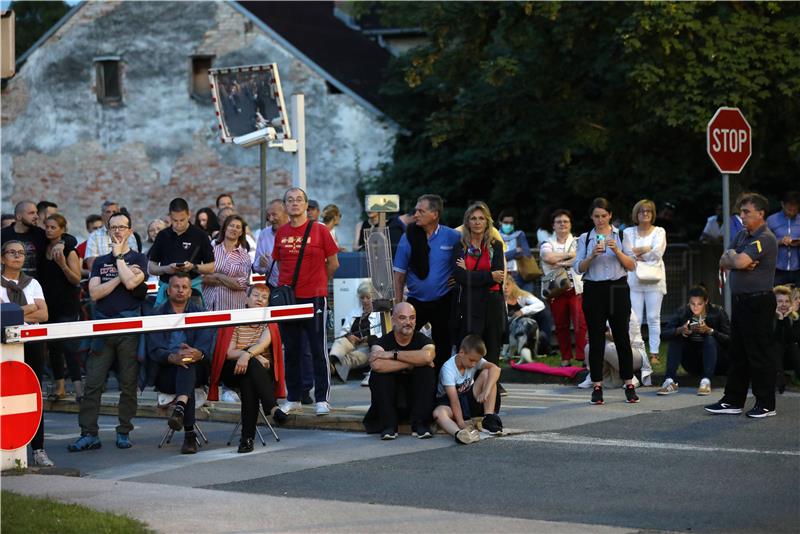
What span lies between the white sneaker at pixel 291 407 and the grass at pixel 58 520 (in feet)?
15.3

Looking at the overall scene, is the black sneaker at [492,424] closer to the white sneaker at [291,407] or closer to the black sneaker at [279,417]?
the black sneaker at [279,417]

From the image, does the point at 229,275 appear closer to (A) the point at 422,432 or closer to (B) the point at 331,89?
Answer: (A) the point at 422,432

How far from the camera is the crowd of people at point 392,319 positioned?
12273mm

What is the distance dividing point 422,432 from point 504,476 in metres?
2.15

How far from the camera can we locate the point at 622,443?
11500 millimetres

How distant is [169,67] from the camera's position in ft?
127

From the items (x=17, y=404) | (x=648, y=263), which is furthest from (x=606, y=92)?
(x=17, y=404)

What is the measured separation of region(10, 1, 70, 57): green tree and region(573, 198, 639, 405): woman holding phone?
46.2 m

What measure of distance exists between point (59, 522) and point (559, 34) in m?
19.4

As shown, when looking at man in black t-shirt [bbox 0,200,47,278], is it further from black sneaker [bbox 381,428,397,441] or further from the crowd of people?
black sneaker [bbox 381,428,397,441]

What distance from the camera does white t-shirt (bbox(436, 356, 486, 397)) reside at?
12.2m

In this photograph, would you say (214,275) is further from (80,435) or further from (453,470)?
(453,470)

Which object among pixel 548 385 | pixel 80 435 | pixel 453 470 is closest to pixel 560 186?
pixel 548 385

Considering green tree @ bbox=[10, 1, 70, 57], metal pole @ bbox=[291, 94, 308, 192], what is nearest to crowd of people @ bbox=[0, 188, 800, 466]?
metal pole @ bbox=[291, 94, 308, 192]
